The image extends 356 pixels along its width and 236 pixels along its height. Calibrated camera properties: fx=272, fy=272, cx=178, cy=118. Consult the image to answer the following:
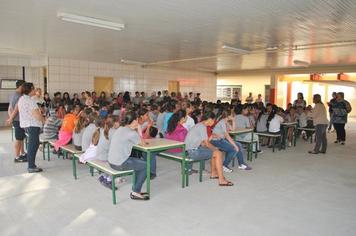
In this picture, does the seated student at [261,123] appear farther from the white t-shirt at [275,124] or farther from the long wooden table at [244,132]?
the long wooden table at [244,132]

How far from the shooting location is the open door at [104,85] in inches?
462

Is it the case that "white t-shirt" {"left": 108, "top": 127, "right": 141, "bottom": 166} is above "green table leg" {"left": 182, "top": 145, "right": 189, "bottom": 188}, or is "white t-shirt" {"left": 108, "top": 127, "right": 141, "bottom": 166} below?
above

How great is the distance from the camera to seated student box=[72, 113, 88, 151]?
4.54 meters

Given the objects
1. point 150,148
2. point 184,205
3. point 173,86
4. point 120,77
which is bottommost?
point 184,205

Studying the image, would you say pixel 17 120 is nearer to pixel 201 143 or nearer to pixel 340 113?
pixel 201 143

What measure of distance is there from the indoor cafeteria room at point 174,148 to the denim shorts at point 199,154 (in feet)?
0.07

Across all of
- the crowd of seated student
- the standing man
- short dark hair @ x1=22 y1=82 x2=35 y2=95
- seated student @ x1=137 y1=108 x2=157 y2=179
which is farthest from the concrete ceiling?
seated student @ x1=137 y1=108 x2=157 y2=179

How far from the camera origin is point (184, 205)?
3379 mm

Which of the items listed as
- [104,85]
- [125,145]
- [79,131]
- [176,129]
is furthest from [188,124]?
[104,85]

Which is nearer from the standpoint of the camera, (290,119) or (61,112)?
(61,112)

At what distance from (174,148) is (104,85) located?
882 centimetres

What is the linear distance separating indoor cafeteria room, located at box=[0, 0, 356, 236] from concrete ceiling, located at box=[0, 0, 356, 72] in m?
0.03

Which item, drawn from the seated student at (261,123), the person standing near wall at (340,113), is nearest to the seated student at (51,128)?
the seated student at (261,123)

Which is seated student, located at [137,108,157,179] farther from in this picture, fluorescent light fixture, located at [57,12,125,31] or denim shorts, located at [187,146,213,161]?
fluorescent light fixture, located at [57,12,125,31]
